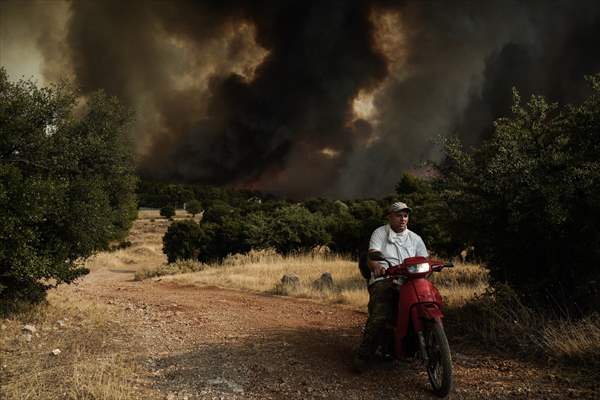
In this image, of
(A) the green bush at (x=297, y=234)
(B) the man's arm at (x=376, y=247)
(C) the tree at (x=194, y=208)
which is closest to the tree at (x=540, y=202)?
(B) the man's arm at (x=376, y=247)

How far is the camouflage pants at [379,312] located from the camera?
17.6ft

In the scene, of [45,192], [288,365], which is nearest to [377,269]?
[288,365]

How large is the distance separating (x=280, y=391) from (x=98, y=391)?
6.41 feet

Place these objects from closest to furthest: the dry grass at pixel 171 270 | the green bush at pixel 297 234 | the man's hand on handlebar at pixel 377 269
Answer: the man's hand on handlebar at pixel 377 269, the dry grass at pixel 171 270, the green bush at pixel 297 234

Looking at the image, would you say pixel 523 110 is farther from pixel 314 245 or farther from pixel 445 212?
pixel 314 245

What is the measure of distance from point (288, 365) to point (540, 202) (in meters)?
4.40

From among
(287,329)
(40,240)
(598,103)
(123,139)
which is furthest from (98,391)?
(123,139)

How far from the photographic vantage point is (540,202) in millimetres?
6531

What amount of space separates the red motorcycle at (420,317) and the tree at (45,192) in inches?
252

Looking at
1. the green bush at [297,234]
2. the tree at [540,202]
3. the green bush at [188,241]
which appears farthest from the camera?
the green bush at [188,241]

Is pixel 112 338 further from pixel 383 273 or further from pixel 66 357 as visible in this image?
pixel 383 273

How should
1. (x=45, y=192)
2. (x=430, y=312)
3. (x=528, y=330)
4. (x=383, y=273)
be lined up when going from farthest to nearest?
1. (x=45, y=192)
2. (x=528, y=330)
3. (x=383, y=273)
4. (x=430, y=312)

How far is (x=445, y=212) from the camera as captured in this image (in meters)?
8.34

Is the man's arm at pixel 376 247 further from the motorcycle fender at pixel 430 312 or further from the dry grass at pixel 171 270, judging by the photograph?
the dry grass at pixel 171 270
